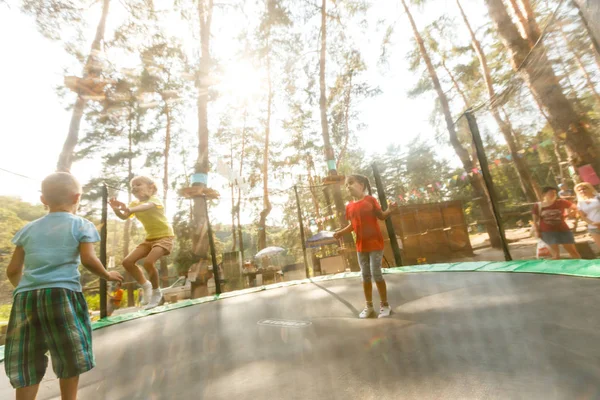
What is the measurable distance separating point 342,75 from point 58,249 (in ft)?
35.5

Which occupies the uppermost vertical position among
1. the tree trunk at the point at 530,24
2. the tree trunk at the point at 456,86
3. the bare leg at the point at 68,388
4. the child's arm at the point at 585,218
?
the tree trunk at the point at 456,86

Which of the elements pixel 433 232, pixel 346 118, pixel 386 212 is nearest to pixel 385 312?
pixel 386 212

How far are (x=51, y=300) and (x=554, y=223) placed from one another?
13.2 ft

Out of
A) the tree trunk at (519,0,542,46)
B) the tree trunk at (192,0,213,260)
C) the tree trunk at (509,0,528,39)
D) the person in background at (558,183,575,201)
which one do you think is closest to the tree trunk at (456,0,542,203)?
the person in background at (558,183,575,201)

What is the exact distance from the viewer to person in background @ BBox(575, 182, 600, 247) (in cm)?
240

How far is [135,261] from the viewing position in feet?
7.56

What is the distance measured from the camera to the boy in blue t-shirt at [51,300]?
951 mm

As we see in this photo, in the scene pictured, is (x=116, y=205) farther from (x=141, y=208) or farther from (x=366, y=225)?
(x=366, y=225)

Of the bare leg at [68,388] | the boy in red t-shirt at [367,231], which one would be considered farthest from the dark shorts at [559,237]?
the bare leg at [68,388]

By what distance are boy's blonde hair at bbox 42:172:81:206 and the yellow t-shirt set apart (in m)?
1.27

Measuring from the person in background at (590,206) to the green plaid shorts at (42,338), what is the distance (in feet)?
12.1

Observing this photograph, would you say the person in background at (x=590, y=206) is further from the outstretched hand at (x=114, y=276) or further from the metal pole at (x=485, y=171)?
the outstretched hand at (x=114, y=276)

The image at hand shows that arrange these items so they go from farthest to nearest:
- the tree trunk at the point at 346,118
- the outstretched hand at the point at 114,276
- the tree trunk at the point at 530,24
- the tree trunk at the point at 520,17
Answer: the tree trunk at the point at 346,118 → the tree trunk at the point at 520,17 → the tree trunk at the point at 530,24 → the outstretched hand at the point at 114,276

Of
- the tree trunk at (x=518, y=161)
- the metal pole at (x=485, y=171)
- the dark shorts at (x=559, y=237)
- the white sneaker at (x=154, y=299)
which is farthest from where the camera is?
the tree trunk at (x=518, y=161)
